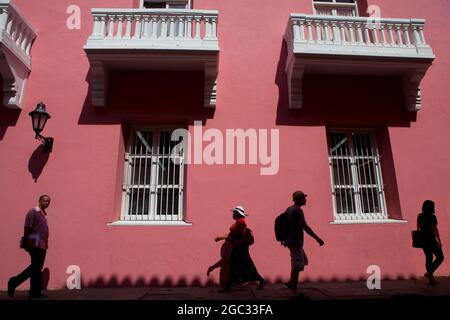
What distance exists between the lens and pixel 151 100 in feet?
19.3

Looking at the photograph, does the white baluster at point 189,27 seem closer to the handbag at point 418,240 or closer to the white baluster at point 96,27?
the white baluster at point 96,27

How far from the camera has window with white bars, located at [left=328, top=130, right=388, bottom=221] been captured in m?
5.87

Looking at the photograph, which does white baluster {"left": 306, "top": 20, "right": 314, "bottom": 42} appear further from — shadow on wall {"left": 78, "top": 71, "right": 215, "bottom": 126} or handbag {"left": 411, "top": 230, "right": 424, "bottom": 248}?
handbag {"left": 411, "top": 230, "right": 424, "bottom": 248}

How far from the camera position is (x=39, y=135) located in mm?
5445

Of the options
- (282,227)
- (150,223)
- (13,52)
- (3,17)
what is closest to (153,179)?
(150,223)

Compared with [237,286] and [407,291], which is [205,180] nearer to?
[237,286]

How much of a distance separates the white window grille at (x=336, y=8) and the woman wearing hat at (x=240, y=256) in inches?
213

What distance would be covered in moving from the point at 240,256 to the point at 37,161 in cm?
420

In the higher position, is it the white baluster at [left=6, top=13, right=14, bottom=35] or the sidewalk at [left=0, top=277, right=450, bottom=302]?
the white baluster at [left=6, top=13, right=14, bottom=35]

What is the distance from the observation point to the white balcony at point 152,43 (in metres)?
5.49

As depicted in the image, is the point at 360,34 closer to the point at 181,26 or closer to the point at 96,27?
the point at 181,26

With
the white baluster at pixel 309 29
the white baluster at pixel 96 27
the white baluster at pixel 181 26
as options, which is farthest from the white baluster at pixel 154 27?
the white baluster at pixel 309 29

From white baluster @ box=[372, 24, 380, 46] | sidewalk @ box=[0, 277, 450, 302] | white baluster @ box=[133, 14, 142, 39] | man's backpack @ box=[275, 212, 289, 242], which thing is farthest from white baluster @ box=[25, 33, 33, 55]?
white baluster @ box=[372, 24, 380, 46]

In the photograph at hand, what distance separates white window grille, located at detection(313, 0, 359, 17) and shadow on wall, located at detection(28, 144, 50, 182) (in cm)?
678
